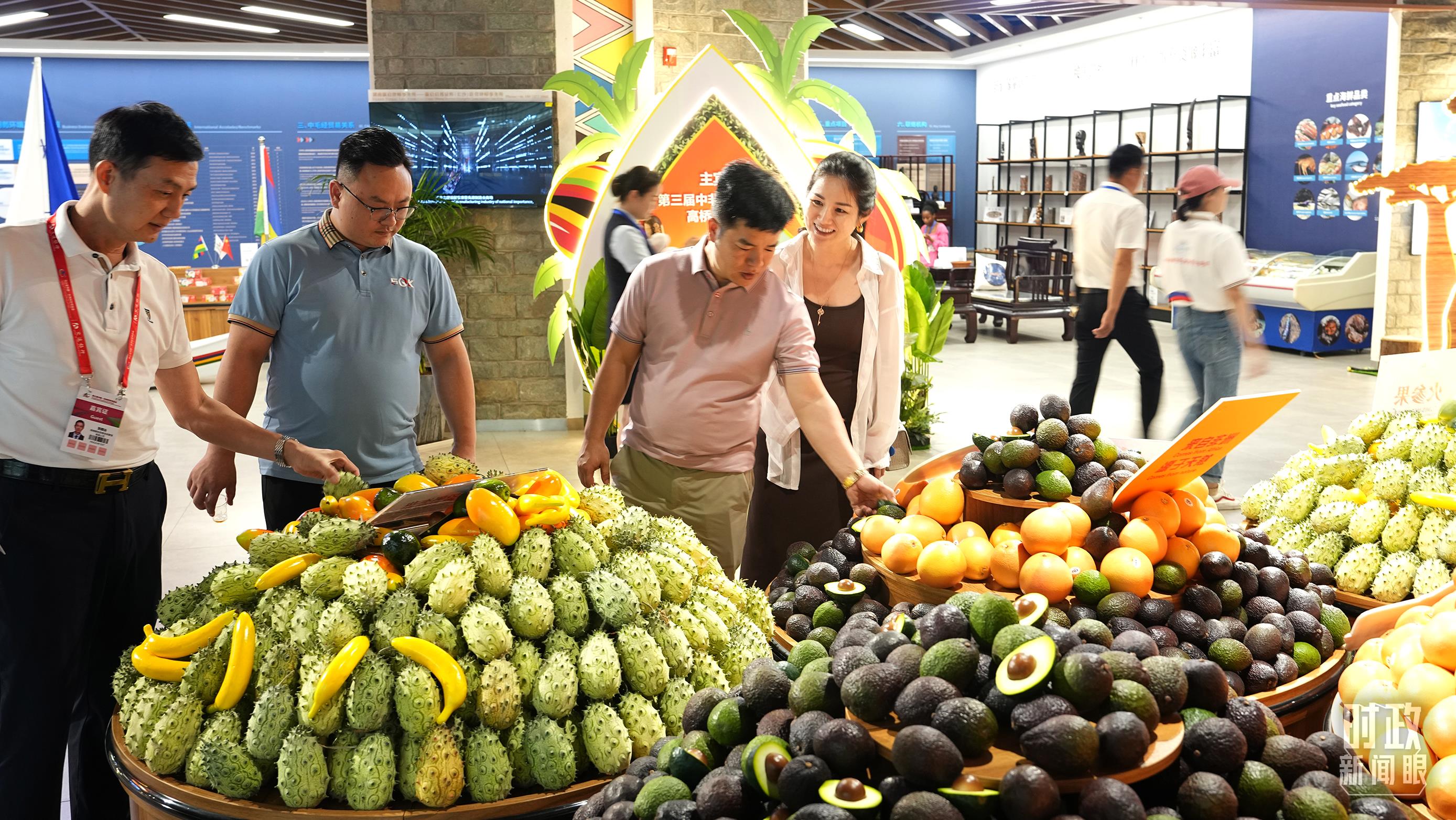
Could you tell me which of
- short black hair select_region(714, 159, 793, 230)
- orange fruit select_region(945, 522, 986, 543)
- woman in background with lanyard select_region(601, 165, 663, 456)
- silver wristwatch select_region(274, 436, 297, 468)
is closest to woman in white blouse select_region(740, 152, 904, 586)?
short black hair select_region(714, 159, 793, 230)

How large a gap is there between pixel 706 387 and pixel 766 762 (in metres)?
1.54

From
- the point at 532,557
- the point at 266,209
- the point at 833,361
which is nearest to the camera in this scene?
the point at 532,557

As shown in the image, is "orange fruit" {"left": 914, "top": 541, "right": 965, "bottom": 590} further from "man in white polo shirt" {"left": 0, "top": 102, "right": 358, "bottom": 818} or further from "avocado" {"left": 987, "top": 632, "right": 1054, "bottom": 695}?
"man in white polo shirt" {"left": 0, "top": 102, "right": 358, "bottom": 818}

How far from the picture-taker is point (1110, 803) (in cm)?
102

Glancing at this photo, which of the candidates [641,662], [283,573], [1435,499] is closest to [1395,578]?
[1435,499]

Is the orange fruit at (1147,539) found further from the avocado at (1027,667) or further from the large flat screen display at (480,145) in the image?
the large flat screen display at (480,145)

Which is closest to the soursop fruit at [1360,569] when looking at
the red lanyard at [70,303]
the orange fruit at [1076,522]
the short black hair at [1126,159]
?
the orange fruit at [1076,522]

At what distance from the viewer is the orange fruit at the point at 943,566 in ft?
6.46

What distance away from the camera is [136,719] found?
1.62 metres

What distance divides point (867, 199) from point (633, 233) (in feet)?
8.73

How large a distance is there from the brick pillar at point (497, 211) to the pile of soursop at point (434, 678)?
5721 mm

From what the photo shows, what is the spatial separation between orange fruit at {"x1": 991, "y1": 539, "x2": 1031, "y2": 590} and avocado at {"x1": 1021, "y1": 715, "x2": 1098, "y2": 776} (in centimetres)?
90

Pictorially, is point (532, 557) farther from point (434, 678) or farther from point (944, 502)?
point (944, 502)

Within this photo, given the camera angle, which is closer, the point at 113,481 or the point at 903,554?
the point at 903,554
